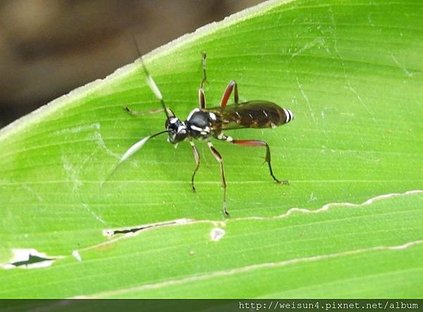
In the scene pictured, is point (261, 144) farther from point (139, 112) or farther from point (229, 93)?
point (139, 112)

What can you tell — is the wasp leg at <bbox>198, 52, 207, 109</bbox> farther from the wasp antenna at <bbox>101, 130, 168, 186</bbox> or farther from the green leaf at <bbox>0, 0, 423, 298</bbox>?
the wasp antenna at <bbox>101, 130, 168, 186</bbox>

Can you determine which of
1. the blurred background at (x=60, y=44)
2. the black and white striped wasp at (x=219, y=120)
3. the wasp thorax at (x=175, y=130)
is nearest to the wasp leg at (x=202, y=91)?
the black and white striped wasp at (x=219, y=120)

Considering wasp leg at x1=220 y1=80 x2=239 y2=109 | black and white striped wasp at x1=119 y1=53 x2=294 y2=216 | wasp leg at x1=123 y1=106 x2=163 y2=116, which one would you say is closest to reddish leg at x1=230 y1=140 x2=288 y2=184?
black and white striped wasp at x1=119 y1=53 x2=294 y2=216

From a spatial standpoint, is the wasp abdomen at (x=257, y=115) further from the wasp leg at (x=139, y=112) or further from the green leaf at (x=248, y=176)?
the wasp leg at (x=139, y=112)

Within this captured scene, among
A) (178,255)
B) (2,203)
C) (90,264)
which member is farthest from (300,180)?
(2,203)

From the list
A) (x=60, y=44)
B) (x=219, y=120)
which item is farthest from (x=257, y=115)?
(x=60, y=44)
